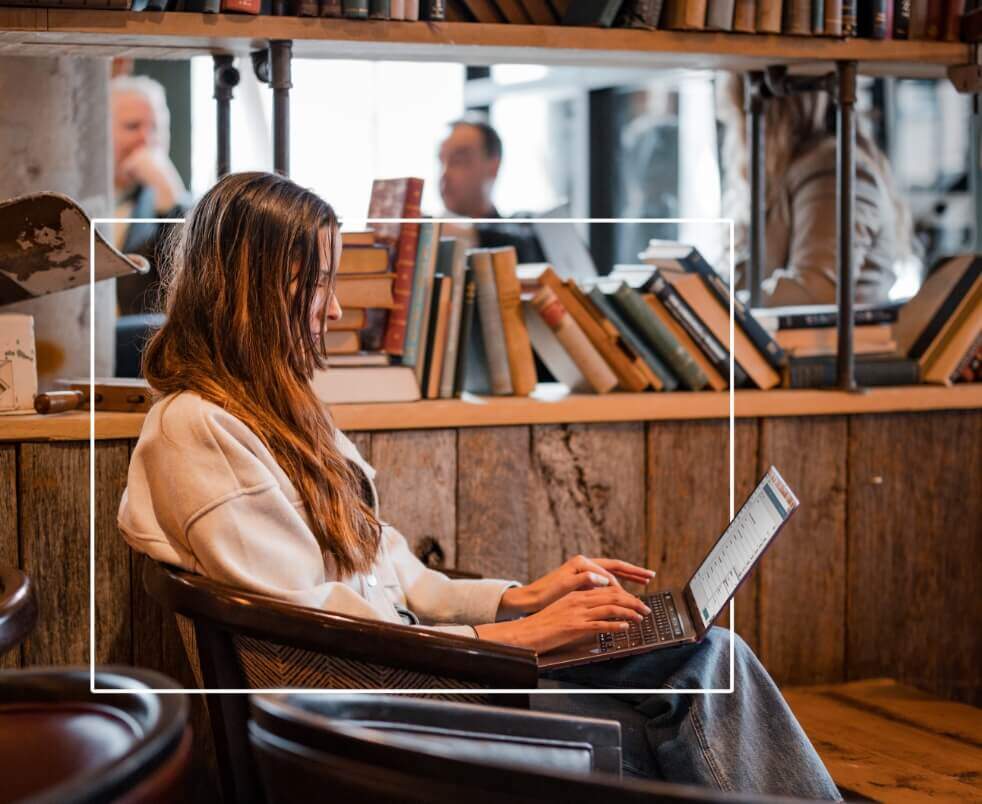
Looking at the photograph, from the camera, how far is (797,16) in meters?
2.33

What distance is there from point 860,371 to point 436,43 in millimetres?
1016

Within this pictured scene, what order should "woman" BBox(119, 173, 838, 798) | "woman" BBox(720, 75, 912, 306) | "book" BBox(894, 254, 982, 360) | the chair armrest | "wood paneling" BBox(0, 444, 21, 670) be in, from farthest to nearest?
"woman" BBox(720, 75, 912, 306), "book" BBox(894, 254, 982, 360), "wood paneling" BBox(0, 444, 21, 670), "woman" BBox(119, 173, 838, 798), the chair armrest

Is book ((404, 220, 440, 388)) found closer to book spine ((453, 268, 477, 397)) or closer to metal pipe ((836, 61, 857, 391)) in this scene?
book spine ((453, 268, 477, 397))

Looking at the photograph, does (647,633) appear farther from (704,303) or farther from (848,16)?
(848,16)

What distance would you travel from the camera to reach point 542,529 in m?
2.27

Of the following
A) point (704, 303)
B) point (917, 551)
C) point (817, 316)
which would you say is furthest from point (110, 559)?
point (917, 551)

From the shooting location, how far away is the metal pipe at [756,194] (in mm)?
2725

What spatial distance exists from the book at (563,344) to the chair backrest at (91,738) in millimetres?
1495

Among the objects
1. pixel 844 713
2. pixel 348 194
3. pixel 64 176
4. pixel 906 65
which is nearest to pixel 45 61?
pixel 64 176

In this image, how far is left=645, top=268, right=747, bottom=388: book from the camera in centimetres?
232

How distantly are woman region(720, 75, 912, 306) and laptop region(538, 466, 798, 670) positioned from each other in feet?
4.53

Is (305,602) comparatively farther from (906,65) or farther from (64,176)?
(906,65)

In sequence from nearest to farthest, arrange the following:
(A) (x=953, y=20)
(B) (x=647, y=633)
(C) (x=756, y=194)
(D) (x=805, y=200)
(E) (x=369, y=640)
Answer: (E) (x=369, y=640), (B) (x=647, y=633), (A) (x=953, y=20), (C) (x=756, y=194), (D) (x=805, y=200)

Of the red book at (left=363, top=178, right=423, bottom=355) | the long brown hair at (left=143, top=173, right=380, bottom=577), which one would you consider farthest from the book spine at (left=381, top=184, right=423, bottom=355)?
the long brown hair at (left=143, top=173, right=380, bottom=577)
